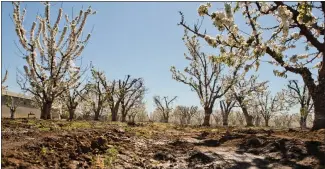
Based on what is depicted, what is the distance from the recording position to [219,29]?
10.1m

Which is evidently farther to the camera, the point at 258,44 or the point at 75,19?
the point at 75,19

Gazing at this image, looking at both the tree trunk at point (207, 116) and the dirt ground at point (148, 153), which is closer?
the dirt ground at point (148, 153)

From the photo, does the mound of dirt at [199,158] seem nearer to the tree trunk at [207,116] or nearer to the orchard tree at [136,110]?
the tree trunk at [207,116]

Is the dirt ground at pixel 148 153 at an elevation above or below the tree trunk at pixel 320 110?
below

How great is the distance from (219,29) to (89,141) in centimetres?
529

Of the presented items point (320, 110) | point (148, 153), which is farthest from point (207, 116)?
point (148, 153)

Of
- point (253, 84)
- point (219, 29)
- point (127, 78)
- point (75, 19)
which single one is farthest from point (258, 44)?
point (253, 84)

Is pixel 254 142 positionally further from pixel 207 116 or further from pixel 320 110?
pixel 207 116

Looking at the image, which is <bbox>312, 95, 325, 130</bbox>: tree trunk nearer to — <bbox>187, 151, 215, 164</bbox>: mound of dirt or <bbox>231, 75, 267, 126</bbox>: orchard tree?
<bbox>187, 151, 215, 164</bbox>: mound of dirt

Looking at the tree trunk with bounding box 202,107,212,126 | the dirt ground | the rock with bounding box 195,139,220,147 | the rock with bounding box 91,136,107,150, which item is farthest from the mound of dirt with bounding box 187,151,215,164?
the tree trunk with bounding box 202,107,212,126

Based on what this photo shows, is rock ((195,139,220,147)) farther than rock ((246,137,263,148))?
Yes

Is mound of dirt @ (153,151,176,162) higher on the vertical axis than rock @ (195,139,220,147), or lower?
lower

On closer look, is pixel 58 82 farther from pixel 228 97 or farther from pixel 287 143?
pixel 228 97

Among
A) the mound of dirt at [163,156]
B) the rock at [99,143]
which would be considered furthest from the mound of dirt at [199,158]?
the rock at [99,143]
